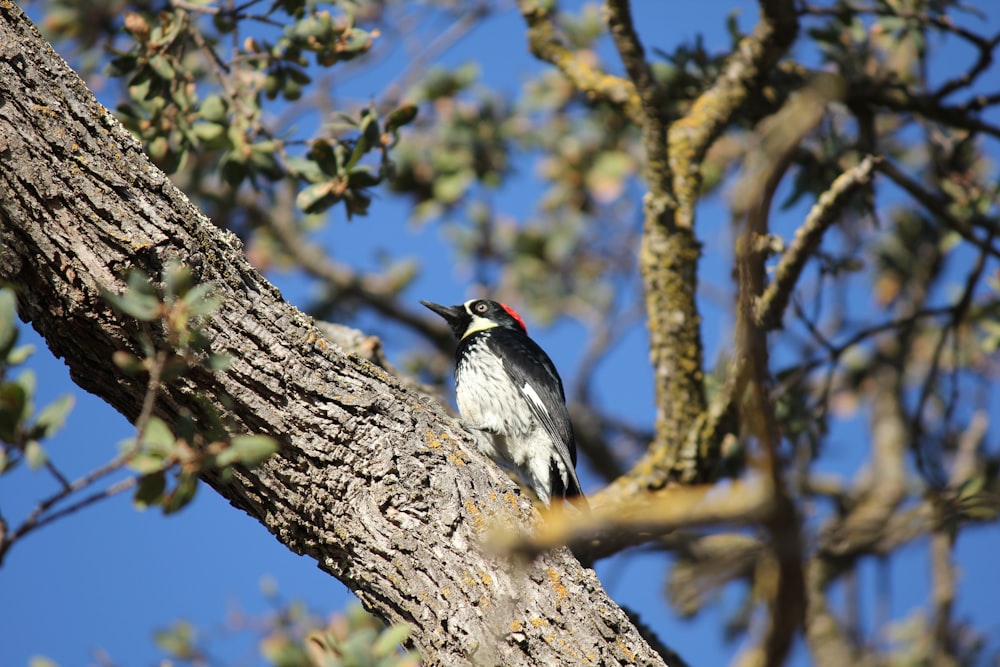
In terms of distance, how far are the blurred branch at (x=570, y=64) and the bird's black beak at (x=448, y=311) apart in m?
1.68

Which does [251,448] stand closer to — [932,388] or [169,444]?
[169,444]

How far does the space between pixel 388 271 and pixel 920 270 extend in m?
3.99

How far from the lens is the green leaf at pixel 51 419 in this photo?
1723mm

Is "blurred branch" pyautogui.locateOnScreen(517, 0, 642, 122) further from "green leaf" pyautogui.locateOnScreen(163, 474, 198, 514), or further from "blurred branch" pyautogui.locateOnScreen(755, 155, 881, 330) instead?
"green leaf" pyautogui.locateOnScreen(163, 474, 198, 514)

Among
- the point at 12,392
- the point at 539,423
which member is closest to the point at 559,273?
the point at 539,423

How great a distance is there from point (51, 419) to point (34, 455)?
10 cm

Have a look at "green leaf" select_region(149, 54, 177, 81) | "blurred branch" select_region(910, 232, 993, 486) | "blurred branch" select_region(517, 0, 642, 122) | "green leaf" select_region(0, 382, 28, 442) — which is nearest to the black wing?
"blurred branch" select_region(517, 0, 642, 122)

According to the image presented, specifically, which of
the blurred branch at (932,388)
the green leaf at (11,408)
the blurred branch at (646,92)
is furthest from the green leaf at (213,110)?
the blurred branch at (932,388)

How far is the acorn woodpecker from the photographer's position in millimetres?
4547

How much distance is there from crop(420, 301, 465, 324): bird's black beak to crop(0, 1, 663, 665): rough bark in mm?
2879

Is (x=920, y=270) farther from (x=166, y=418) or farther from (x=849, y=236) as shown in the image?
(x=166, y=418)

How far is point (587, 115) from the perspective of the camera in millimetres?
6703

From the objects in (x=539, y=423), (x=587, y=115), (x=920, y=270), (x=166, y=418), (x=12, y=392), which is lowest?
(x=12, y=392)

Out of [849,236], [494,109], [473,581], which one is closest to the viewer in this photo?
[473,581]
